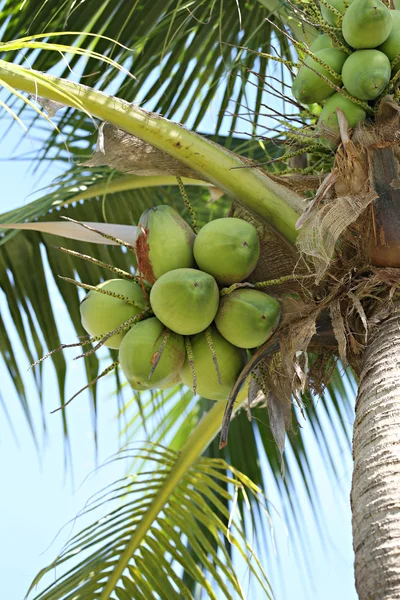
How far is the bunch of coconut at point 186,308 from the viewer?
A: 5.74 feet

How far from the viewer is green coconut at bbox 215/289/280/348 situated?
1.78 metres

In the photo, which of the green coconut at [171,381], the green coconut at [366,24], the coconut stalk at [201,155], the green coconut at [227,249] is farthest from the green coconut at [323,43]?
the green coconut at [171,381]

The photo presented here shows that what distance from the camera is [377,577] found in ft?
4.00

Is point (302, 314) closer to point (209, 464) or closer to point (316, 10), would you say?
point (316, 10)

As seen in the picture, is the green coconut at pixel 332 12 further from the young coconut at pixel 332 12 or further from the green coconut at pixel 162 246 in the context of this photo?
the green coconut at pixel 162 246

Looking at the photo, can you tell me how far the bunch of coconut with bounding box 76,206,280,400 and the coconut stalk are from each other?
0.10 metres

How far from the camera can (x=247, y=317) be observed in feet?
5.84

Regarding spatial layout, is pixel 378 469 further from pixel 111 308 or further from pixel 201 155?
pixel 201 155

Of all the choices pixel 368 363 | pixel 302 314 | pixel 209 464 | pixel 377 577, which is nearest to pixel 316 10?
pixel 302 314

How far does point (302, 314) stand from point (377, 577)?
74 centimetres

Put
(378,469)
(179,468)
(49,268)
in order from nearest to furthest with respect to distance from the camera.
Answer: (378,469)
(179,468)
(49,268)

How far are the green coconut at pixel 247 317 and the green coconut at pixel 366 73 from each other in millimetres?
515

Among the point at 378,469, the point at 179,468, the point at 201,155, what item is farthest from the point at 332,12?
the point at 179,468

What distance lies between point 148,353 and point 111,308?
160mm
